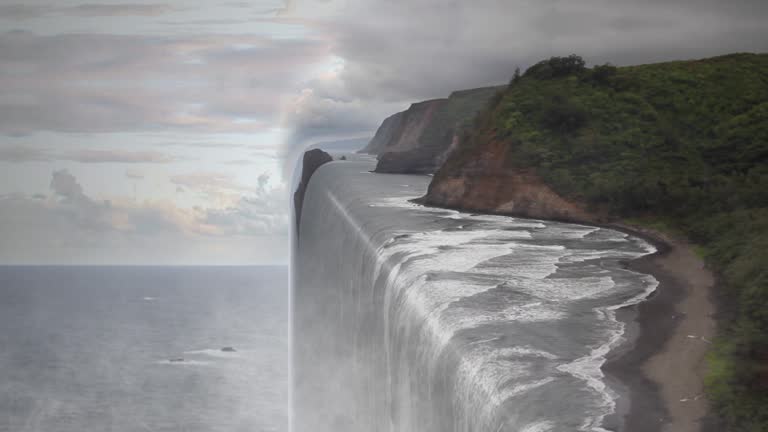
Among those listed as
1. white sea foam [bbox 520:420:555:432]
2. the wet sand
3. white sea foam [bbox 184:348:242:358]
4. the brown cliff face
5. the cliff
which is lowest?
white sea foam [bbox 184:348:242:358]

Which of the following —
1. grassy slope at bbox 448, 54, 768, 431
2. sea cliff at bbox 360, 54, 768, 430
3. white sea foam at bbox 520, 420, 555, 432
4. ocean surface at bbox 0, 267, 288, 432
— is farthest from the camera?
ocean surface at bbox 0, 267, 288, 432

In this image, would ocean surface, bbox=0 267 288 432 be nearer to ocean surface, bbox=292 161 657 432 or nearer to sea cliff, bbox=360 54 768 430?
sea cliff, bbox=360 54 768 430

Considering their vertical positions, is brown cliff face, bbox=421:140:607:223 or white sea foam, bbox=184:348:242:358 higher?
brown cliff face, bbox=421:140:607:223

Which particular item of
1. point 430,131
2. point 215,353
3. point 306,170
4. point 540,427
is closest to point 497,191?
point 540,427

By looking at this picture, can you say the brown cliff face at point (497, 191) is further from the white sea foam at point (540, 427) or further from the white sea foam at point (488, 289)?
the white sea foam at point (540, 427)

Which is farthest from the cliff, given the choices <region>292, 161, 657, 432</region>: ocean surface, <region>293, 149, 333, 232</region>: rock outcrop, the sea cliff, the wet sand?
the wet sand

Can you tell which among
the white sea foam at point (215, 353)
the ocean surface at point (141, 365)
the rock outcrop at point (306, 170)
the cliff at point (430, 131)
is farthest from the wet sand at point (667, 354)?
the white sea foam at point (215, 353)
